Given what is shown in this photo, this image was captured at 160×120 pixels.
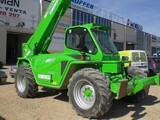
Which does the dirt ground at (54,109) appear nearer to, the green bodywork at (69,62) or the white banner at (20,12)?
the green bodywork at (69,62)

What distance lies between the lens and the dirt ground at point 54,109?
22.5 ft

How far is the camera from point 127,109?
25.7 feet

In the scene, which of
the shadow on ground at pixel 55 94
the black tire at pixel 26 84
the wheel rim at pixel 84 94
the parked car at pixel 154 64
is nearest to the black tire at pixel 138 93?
the wheel rim at pixel 84 94

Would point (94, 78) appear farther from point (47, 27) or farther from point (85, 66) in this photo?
point (47, 27)

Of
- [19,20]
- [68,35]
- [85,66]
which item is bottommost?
[85,66]

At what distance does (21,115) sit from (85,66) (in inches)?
89.3

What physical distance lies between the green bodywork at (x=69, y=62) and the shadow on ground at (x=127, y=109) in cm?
68

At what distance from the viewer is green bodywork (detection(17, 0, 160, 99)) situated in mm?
7127

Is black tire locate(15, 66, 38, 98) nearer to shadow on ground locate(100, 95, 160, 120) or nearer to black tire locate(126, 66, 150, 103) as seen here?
shadow on ground locate(100, 95, 160, 120)

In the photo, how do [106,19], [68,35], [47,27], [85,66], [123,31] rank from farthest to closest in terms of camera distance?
[123,31] → [106,19] → [47,27] → [68,35] → [85,66]

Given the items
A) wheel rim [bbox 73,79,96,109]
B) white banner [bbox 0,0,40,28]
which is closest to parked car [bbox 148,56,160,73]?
wheel rim [bbox 73,79,96,109]

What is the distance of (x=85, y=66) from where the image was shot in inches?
296

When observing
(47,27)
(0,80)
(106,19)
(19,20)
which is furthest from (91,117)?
(106,19)

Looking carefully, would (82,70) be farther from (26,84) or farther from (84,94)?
(26,84)
